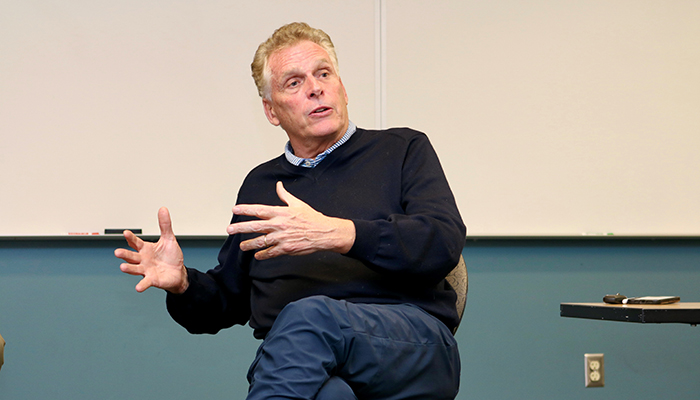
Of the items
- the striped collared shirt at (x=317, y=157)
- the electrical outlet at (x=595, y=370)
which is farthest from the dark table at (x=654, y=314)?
the electrical outlet at (x=595, y=370)

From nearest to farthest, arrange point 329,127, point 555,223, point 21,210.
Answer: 1. point 329,127
2. point 21,210
3. point 555,223

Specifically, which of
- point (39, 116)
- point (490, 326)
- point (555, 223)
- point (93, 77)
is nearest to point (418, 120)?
point (555, 223)

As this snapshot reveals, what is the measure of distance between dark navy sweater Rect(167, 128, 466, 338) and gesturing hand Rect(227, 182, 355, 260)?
4cm

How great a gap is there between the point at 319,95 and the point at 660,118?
68.5 inches

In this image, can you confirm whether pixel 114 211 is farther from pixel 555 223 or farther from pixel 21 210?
pixel 555 223

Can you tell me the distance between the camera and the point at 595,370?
250 cm

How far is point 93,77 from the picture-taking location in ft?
7.97

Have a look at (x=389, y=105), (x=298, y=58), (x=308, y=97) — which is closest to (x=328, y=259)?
(x=308, y=97)

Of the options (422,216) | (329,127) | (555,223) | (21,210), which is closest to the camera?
(422,216)

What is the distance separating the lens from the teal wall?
7.72 ft

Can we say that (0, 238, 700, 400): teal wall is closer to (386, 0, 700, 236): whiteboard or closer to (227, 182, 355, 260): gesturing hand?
(386, 0, 700, 236): whiteboard

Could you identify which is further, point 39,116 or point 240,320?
point 39,116

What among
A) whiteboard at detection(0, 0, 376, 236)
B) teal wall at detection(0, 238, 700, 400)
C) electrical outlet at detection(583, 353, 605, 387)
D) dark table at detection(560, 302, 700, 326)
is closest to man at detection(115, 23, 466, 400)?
dark table at detection(560, 302, 700, 326)

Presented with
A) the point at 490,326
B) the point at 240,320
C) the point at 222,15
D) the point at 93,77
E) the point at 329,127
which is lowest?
the point at 490,326
